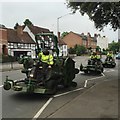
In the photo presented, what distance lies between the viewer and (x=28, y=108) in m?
9.36

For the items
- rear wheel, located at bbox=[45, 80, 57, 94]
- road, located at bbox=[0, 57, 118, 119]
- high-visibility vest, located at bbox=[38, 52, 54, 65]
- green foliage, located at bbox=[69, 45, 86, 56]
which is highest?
green foliage, located at bbox=[69, 45, 86, 56]

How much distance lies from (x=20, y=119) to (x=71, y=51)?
78719 millimetres

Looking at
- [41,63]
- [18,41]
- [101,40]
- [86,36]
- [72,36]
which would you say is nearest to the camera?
[41,63]

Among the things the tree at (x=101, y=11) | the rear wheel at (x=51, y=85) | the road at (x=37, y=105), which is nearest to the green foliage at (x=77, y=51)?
the tree at (x=101, y=11)

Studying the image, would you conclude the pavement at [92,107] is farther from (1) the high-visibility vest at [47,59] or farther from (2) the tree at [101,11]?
(2) the tree at [101,11]

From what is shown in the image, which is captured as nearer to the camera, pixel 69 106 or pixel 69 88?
→ pixel 69 106

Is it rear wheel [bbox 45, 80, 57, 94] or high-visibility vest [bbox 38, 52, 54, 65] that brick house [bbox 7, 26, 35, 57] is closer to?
high-visibility vest [bbox 38, 52, 54, 65]

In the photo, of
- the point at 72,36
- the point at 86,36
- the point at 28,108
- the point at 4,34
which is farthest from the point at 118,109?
the point at 86,36

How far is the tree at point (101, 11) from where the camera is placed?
1423 centimetres

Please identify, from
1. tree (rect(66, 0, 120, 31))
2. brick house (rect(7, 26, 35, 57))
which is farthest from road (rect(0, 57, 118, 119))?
brick house (rect(7, 26, 35, 57))

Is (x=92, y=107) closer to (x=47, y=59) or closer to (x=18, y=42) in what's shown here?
(x=47, y=59)

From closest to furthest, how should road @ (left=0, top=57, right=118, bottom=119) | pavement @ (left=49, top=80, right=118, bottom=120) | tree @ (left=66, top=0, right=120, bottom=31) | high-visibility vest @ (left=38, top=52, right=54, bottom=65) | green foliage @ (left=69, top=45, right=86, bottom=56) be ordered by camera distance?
pavement @ (left=49, top=80, right=118, bottom=120)
road @ (left=0, top=57, right=118, bottom=119)
high-visibility vest @ (left=38, top=52, right=54, bottom=65)
tree @ (left=66, top=0, right=120, bottom=31)
green foliage @ (left=69, top=45, right=86, bottom=56)

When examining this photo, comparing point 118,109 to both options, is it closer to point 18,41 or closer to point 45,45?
point 45,45

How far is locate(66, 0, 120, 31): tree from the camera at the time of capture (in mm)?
14232
